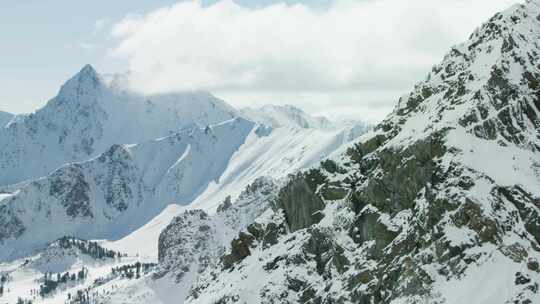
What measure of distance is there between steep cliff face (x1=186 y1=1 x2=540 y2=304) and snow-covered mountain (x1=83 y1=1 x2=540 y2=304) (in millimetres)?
219

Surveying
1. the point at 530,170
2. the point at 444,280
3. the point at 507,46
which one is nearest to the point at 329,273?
the point at 444,280

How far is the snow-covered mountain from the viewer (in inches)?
5487

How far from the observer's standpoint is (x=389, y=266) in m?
150

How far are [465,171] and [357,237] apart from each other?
27.3 metres

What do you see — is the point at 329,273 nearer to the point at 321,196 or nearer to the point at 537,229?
the point at 321,196

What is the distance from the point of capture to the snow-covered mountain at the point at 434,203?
139m

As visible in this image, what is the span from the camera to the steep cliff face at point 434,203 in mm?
139375

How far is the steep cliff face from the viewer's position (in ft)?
457

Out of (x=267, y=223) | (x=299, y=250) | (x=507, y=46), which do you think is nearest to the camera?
(x=507, y=46)

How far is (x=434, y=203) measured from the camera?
147250 mm

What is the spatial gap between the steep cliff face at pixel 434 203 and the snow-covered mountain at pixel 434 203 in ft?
0.72

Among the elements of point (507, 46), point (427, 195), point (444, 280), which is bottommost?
point (444, 280)

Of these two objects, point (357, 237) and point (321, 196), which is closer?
point (357, 237)

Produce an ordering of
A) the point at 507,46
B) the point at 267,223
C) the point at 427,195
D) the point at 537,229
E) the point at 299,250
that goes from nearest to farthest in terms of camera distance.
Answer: the point at 537,229
the point at 427,195
the point at 507,46
the point at 299,250
the point at 267,223
